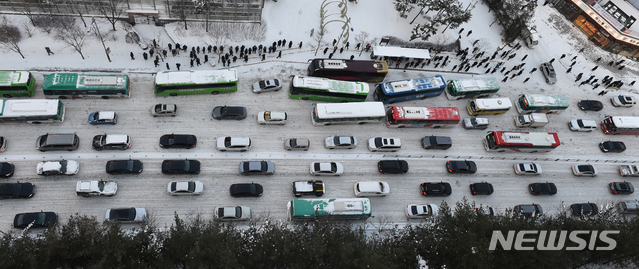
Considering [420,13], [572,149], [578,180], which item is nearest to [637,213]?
[578,180]

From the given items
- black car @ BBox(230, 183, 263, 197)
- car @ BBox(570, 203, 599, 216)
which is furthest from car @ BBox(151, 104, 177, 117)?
car @ BBox(570, 203, 599, 216)

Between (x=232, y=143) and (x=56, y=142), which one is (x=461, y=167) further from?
(x=56, y=142)

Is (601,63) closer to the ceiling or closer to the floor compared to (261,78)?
closer to the ceiling

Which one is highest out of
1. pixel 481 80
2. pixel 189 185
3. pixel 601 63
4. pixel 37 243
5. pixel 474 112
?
pixel 601 63

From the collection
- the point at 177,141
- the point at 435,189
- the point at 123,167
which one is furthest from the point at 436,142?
the point at 123,167

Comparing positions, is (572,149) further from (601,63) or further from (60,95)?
(60,95)

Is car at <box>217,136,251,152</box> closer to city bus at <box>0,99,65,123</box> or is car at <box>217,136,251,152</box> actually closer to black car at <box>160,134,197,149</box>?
black car at <box>160,134,197,149</box>
